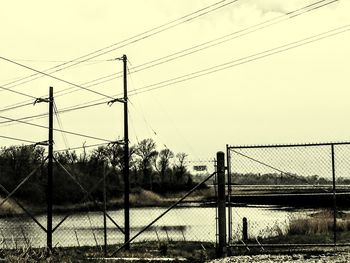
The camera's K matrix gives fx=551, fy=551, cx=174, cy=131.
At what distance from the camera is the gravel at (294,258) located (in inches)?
448

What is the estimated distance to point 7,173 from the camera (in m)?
73.8

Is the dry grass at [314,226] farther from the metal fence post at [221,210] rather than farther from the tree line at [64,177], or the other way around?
the tree line at [64,177]

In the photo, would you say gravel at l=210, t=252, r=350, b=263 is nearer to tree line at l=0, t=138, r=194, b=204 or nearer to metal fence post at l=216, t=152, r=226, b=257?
metal fence post at l=216, t=152, r=226, b=257

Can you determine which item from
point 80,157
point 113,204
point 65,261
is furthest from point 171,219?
point 80,157

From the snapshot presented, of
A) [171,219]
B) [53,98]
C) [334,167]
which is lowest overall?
[171,219]

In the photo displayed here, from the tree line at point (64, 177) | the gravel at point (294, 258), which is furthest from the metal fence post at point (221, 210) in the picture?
the tree line at point (64, 177)

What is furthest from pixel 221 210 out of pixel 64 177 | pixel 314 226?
pixel 64 177

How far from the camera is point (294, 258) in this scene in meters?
11.9

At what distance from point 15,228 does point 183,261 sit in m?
26.3

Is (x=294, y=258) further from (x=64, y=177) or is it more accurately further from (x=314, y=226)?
(x=64, y=177)

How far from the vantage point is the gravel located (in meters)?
11.4

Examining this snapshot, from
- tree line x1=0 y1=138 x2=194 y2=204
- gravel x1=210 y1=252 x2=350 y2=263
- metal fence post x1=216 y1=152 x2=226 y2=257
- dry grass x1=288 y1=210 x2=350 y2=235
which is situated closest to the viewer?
gravel x1=210 y1=252 x2=350 y2=263

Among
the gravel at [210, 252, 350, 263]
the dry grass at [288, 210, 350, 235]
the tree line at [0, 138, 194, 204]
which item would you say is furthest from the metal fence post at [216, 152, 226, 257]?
the tree line at [0, 138, 194, 204]

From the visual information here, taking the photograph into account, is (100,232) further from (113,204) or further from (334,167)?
(113,204)
